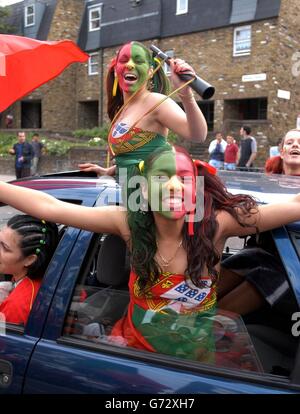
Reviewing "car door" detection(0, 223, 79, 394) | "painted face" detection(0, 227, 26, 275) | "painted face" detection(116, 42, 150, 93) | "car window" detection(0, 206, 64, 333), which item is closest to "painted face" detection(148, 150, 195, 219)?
"car door" detection(0, 223, 79, 394)

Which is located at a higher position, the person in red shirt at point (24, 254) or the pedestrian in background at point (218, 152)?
the pedestrian in background at point (218, 152)

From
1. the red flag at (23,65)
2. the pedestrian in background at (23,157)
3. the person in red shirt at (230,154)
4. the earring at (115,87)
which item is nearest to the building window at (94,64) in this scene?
the pedestrian in background at (23,157)

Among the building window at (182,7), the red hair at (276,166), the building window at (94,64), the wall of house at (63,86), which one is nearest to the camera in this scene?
the red hair at (276,166)

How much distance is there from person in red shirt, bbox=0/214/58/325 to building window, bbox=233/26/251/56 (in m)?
18.7

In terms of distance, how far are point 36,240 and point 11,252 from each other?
13 centimetres

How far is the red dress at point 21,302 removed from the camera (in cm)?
195

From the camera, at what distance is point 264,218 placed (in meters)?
1.67

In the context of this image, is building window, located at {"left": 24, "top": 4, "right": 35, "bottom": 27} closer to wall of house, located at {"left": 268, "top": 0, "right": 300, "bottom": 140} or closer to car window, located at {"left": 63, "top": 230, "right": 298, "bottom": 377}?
wall of house, located at {"left": 268, "top": 0, "right": 300, "bottom": 140}

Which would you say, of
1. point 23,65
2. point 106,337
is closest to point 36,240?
point 106,337

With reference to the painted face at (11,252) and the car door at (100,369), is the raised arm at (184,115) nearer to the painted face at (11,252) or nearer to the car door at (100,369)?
the car door at (100,369)

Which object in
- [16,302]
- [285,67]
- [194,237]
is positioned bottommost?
[16,302]

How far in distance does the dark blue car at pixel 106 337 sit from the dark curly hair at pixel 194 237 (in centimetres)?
16

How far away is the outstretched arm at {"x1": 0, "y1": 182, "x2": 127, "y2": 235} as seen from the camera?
175cm

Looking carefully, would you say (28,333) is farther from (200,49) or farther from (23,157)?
(200,49)
